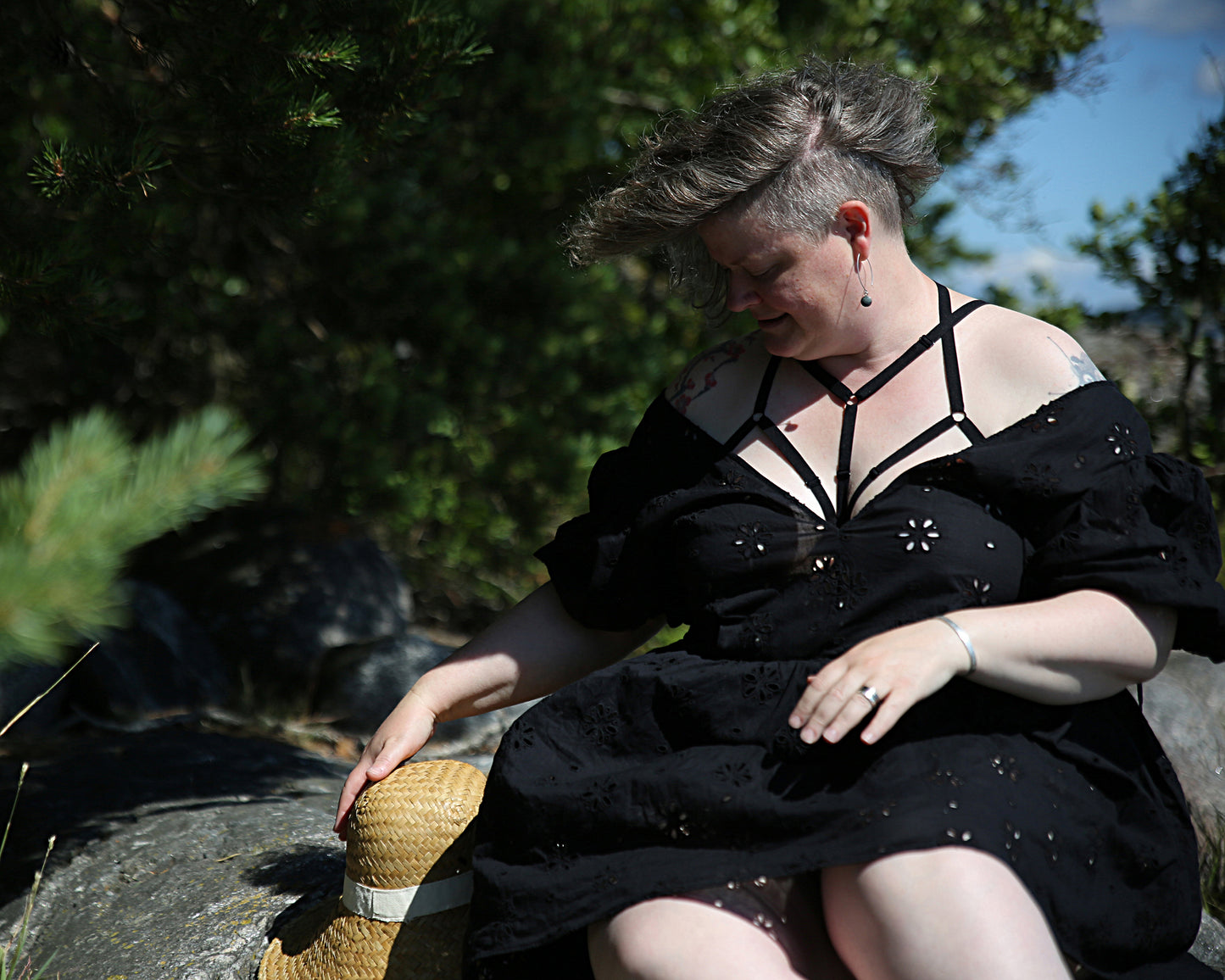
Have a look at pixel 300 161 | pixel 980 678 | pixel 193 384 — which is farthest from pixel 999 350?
pixel 193 384

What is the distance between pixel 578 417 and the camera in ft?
16.7

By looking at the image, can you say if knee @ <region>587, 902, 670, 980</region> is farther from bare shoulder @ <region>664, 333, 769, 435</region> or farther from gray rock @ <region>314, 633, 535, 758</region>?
gray rock @ <region>314, 633, 535, 758</region>

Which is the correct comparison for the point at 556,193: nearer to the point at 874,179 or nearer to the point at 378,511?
the point at 378,511

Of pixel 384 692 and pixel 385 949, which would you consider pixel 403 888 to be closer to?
pixel 385 949

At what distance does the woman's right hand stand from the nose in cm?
98

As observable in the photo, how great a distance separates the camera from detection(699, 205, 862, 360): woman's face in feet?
6.42

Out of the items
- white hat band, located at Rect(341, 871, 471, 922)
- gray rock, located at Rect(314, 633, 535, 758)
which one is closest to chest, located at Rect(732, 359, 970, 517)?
white hat band, located at Rect(341, 871, 471, 922)

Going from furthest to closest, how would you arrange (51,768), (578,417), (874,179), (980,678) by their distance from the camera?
(578,417) < (51,768) < (874,179) < (980,678)

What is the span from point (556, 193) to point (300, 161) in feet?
8.67

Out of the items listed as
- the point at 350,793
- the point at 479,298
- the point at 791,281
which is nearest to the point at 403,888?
the point at 350,793

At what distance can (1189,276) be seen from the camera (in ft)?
15.9

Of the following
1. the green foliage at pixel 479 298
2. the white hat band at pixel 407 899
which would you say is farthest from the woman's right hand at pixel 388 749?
the green foliage at pixel 479 298

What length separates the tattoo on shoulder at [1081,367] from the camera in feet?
6.21

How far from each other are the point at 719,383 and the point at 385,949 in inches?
48.2
